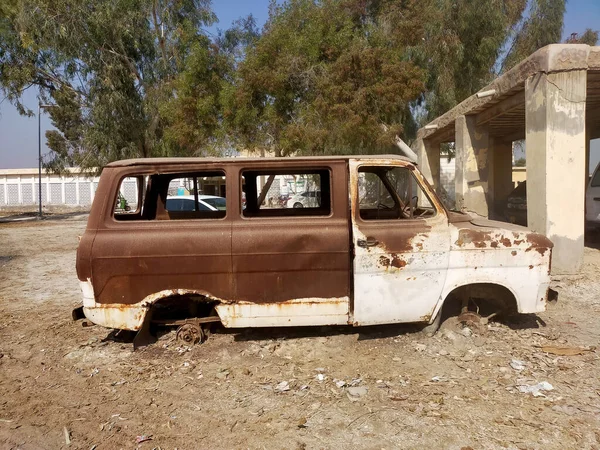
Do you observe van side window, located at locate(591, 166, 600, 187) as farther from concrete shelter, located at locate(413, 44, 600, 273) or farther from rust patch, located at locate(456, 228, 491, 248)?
rust patch, located at locate(456, 228, 491, 248)

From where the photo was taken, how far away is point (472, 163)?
11.1m

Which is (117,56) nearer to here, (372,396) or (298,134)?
(298,134)

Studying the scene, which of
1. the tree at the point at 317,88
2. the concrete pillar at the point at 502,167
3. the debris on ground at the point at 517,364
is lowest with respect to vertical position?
the debris on ground at the point at 517,364

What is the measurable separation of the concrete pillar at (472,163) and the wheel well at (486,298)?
6.36 meters

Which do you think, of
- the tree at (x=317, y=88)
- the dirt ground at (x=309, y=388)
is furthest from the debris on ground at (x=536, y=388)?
the tree at (x=317, y=88)

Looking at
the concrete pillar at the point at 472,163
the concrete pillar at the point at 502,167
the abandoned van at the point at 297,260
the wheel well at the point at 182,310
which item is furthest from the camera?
the concrete pillar at the point at 502,167

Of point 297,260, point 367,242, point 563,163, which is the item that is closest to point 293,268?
point 297,260

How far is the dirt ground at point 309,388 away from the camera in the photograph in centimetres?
311

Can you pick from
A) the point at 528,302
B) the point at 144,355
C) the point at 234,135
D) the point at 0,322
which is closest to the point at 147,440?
the point at 144,355

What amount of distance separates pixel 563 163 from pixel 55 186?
34.9 m

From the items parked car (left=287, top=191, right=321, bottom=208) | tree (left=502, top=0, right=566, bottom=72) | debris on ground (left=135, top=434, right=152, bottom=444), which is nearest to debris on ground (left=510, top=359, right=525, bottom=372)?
parked car (left=287, top=191, right=321, bottom=208)

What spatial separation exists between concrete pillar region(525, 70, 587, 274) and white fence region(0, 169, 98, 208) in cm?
3215

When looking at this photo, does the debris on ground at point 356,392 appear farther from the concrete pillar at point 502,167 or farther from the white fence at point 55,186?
the white fence at point 55,186

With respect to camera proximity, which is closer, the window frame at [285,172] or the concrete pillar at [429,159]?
the window frame at [285,172]
